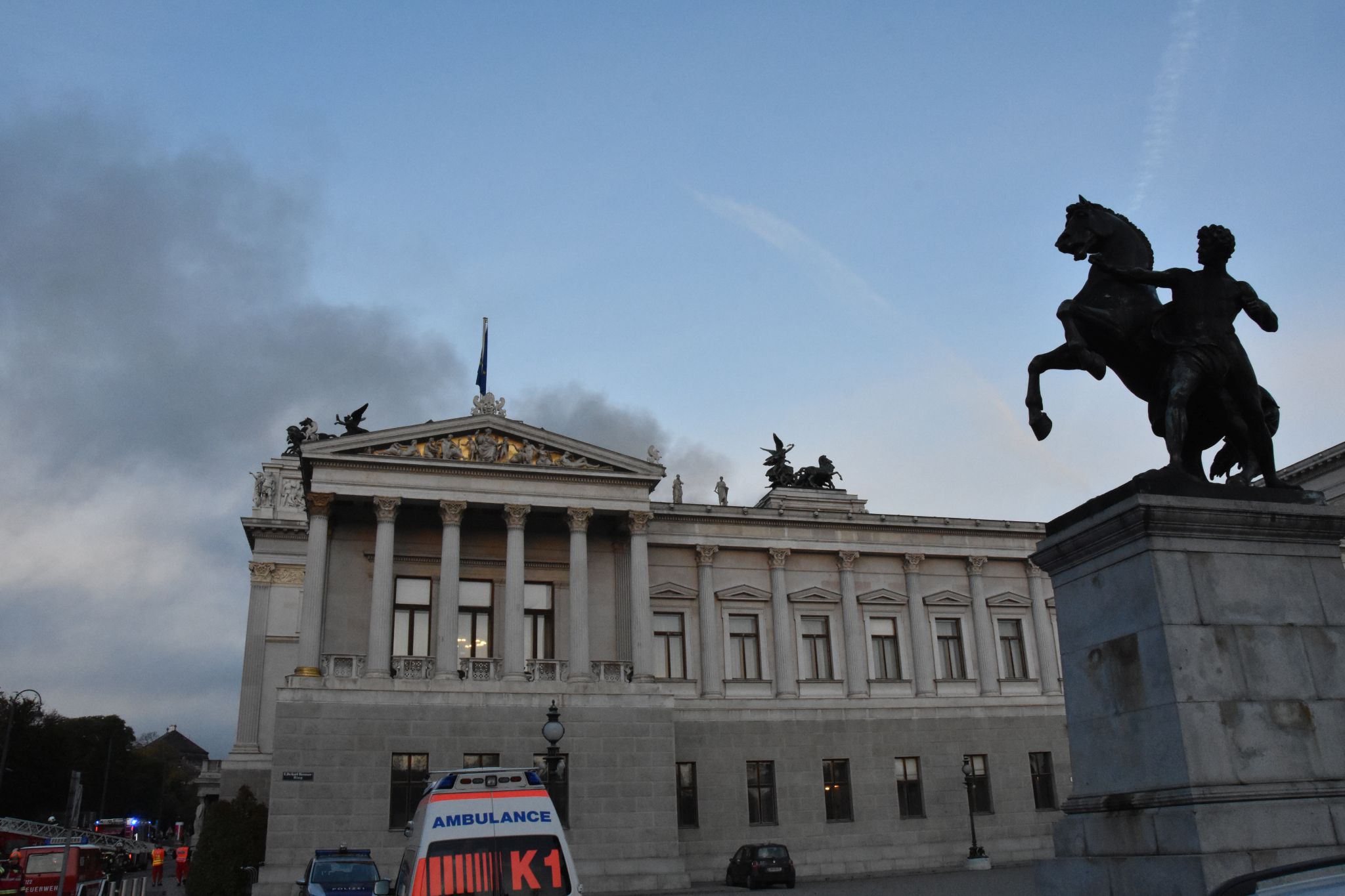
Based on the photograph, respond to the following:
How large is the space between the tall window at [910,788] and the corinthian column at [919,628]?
2.98 metres

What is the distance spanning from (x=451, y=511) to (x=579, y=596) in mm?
5555

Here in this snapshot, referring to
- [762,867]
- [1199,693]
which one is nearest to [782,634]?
[762,867]

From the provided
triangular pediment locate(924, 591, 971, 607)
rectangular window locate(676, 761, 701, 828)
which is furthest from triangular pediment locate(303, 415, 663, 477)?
triangular pediment locate(924, 591, 971, 607)

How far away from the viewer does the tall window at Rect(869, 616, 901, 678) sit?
46.5m

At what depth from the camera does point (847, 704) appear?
44.5m

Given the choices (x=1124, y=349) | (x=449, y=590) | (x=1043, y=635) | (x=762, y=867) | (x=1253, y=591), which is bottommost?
(x=762, y=867)

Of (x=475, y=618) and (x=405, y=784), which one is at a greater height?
(x=475, y=618)

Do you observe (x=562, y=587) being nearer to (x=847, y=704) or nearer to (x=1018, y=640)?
(x=847, y=704)

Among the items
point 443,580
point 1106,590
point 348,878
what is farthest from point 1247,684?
point 443,580

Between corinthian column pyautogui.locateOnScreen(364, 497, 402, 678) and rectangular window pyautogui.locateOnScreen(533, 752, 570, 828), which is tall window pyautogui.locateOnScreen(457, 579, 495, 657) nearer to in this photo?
corinthian column pyautogui.locateOnScreen(364, 497, 402, 678)

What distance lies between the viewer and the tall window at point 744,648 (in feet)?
146

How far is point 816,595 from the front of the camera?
151ft

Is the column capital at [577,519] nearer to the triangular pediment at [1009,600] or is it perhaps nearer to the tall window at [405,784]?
the tall window at [405,784]

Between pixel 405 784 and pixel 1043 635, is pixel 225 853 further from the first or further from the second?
pixel 1043 635
